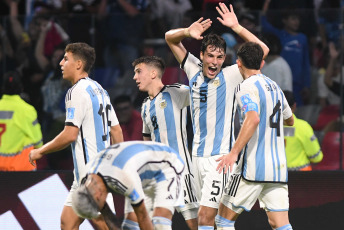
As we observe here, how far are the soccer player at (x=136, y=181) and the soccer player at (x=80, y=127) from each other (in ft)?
2.48

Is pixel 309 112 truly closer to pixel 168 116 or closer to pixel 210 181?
pixel 168 116

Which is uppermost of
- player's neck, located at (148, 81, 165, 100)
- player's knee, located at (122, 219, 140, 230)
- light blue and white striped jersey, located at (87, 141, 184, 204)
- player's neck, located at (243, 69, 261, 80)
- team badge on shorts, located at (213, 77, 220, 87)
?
player's neck, located at (243, 69, 261, 80)

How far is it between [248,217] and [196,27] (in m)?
2.00

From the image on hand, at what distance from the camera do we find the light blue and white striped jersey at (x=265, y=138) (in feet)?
25.0

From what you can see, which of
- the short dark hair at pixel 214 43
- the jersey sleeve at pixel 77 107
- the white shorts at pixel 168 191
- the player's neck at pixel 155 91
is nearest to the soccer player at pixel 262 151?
the short dark hair at pixel 214 43

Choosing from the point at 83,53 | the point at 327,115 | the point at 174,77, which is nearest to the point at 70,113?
the point at 83,53

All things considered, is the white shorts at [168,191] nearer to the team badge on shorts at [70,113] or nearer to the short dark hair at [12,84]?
the team badge on shorts at [70,113]

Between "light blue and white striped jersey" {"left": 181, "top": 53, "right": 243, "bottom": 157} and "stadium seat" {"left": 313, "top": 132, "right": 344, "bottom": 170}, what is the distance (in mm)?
2683

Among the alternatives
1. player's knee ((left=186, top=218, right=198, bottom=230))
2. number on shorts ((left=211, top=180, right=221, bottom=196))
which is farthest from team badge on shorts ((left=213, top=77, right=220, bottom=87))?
player's knee ((left=186, top=218, right=198, bottom=230))

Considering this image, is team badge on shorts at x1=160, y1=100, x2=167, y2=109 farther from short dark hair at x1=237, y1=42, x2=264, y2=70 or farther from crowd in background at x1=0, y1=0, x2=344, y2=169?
crowd in background at x1=0, y1=0, x2=344, y2=169

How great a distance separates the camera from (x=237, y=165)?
25.9ft

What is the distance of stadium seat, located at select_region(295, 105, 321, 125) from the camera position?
424 inches

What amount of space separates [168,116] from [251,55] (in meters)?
1.16

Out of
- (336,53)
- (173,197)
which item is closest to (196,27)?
(173,197)
